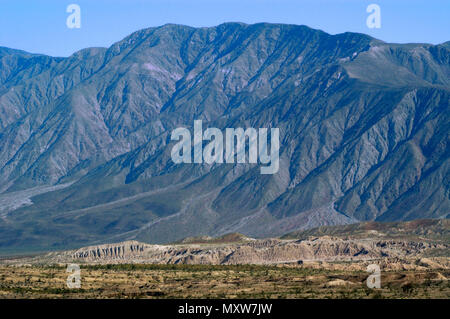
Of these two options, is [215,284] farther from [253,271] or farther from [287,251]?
[287,251]

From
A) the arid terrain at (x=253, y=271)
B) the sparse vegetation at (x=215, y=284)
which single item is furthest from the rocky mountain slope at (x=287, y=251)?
the sparse vegetation at (x=215, y=284)

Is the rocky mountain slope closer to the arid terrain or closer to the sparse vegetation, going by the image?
the arid terrain

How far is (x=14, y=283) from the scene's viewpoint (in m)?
80.3

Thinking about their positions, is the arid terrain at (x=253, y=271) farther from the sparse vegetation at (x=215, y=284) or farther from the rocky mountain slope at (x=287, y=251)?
the rocky mountain slope at (x=287, y=251)

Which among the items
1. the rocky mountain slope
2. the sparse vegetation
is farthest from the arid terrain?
the rocky mountain slope

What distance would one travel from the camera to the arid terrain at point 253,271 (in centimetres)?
7081

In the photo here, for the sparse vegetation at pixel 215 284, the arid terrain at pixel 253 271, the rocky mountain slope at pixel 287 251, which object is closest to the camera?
the sparse vegetation at pixel 215 284

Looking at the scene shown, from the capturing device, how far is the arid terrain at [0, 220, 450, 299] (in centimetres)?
7081

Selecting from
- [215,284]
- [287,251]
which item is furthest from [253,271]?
[287,251]
